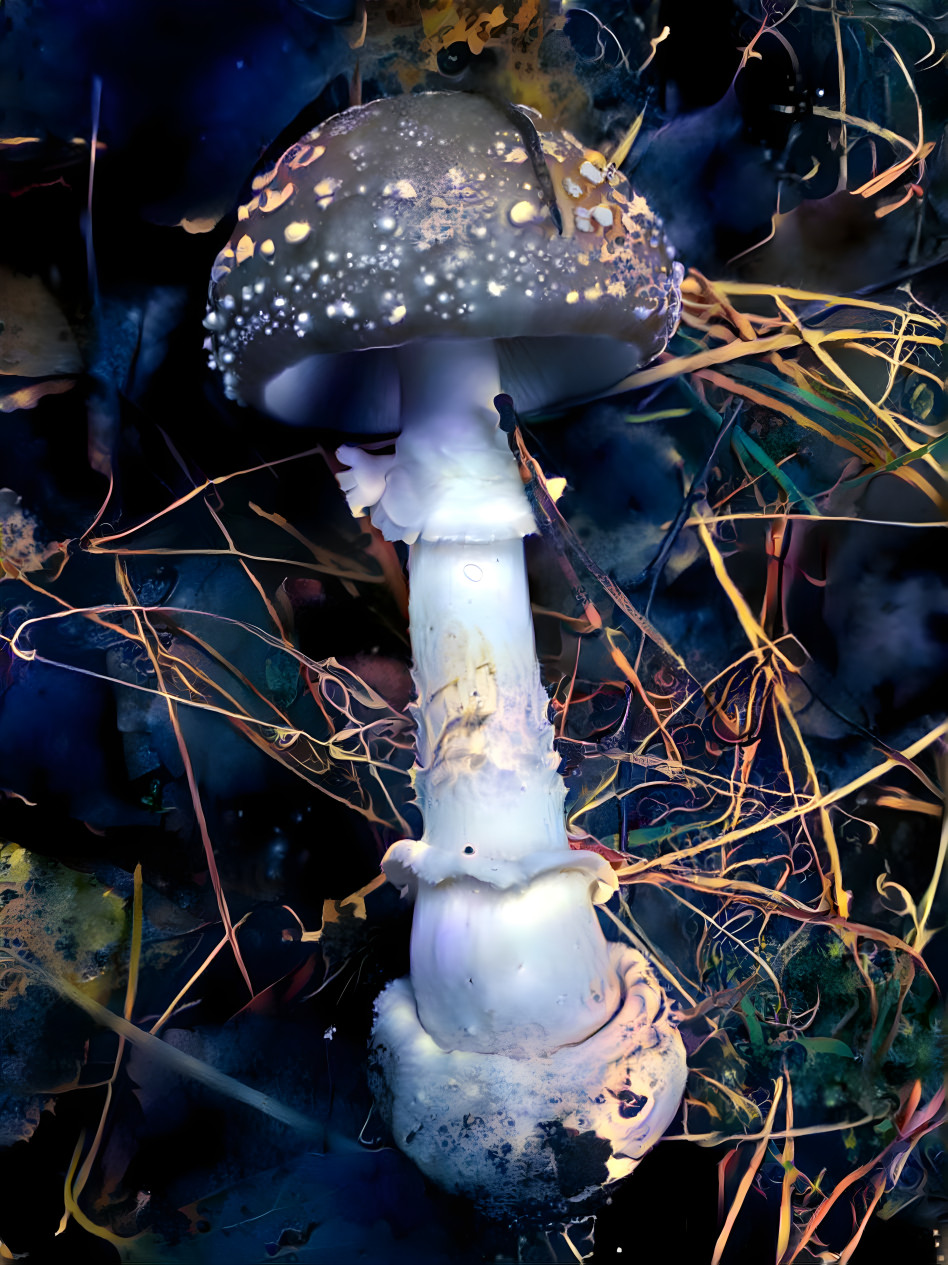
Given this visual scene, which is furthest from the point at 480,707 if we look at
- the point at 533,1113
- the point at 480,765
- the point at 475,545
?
the point at 533,1113

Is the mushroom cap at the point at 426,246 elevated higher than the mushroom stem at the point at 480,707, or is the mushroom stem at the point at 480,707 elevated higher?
the mushroom cap at the point at 426,246

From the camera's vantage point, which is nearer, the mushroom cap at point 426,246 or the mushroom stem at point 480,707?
the mushroom cap at point 426,246

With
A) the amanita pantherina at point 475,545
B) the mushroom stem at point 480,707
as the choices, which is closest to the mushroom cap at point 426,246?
the amanita pantherina at point 475,545

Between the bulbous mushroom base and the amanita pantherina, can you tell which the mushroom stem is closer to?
the amanita pantherina

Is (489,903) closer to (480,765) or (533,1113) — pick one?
(480,765)

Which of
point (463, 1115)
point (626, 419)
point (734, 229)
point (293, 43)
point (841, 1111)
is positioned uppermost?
point (293, 43)

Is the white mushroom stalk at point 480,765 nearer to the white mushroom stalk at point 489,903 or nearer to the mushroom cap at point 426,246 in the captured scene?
the white mushroom stalk at point 489,903

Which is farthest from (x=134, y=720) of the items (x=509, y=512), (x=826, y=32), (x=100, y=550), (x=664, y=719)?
(x=826, y=32)

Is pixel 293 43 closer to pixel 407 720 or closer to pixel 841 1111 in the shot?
pixel 407 720
